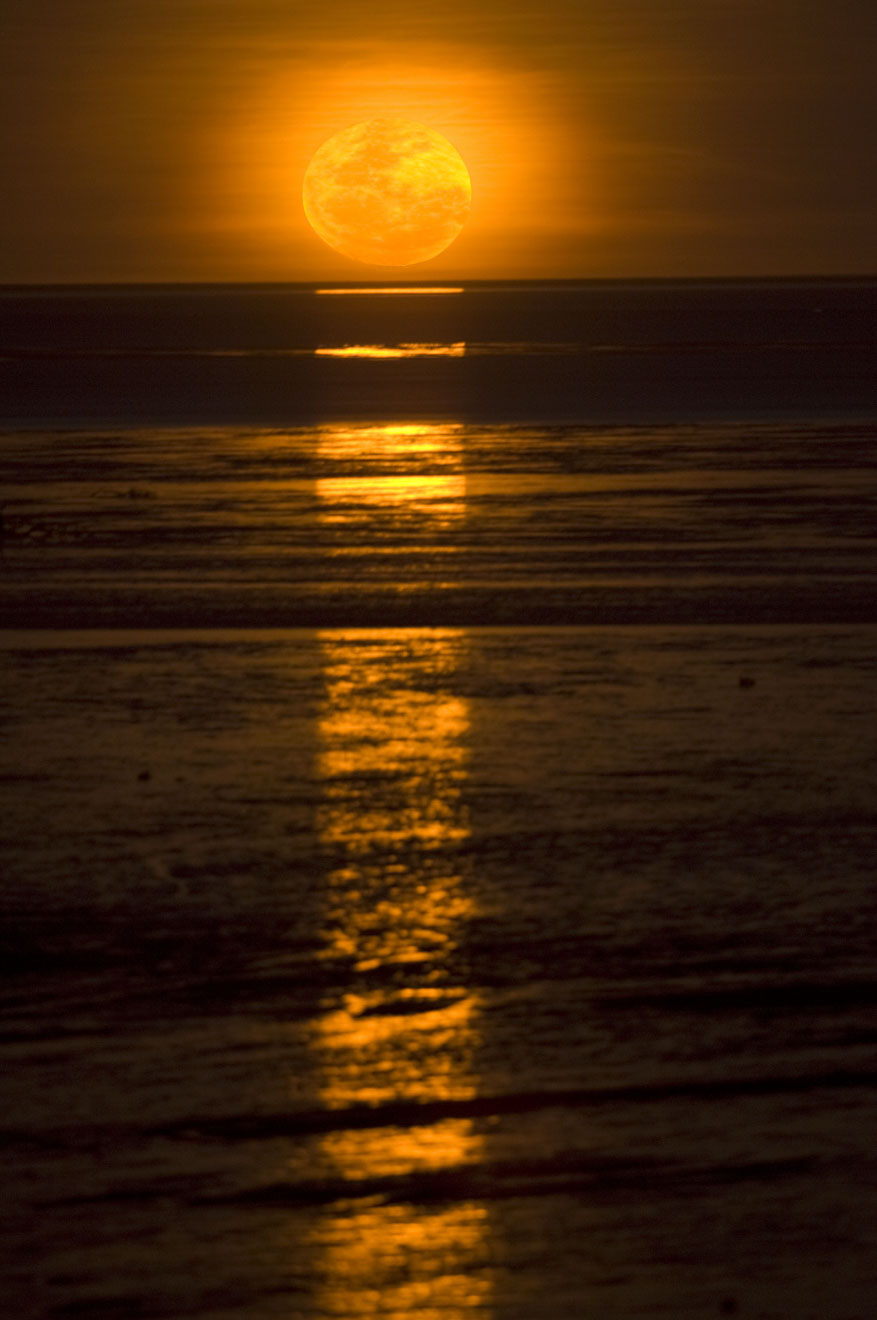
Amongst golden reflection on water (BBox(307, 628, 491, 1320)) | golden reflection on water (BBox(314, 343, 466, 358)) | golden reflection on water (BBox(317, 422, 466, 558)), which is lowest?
golden reflection on water (BBox(307, 628, 491, 1320))

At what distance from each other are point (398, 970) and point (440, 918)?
1.62ft

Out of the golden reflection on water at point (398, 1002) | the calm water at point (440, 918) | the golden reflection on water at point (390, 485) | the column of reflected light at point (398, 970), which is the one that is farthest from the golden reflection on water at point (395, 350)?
the golden reflection on water at point (398, 1002)

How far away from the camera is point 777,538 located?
1541cm

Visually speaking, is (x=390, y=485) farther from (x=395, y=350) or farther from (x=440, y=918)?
(x=395, y=350)

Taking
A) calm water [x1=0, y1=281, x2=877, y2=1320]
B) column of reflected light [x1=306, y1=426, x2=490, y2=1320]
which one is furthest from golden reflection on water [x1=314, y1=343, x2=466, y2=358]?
column of reflected light [x1=306, y1=426, x2=490, y2=1320]

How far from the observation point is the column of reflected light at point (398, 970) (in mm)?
4121

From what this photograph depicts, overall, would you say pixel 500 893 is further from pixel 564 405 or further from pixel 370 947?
pixel 564 405

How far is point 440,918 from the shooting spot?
6379 mm

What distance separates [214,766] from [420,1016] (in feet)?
10.0

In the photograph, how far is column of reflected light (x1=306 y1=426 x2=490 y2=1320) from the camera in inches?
162

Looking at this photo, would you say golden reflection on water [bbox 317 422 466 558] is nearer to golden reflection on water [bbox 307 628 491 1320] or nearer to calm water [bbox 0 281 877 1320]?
calm water [bbox 0 281 877 1320]

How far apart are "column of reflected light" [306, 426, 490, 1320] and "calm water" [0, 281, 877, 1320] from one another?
0.05 feet

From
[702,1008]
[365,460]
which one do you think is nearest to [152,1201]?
[702,1008]

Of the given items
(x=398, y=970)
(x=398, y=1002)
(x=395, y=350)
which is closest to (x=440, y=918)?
(x=398, y=970)
